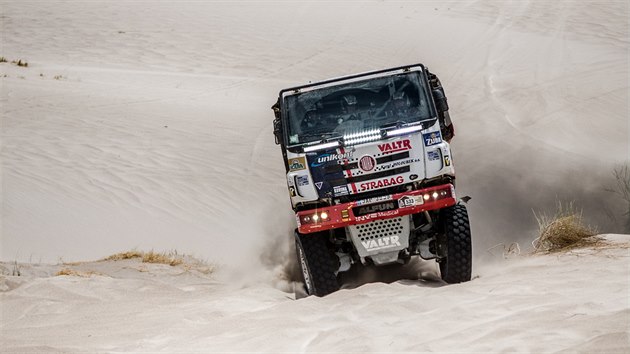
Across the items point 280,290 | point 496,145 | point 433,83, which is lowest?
point 280,290

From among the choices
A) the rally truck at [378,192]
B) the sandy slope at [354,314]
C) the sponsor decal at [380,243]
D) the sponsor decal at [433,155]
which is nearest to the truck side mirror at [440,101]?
the rally truck at [378,192]

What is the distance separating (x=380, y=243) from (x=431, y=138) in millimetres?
1101

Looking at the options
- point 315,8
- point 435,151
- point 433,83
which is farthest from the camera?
point 315,8

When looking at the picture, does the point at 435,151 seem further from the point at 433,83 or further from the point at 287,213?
the point at 287,213

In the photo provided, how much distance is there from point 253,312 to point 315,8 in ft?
91.5

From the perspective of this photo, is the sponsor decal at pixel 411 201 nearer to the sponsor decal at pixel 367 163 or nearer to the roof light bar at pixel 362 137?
the sponsor decal at pixel 367 163

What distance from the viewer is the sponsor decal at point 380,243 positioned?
753 centimetres

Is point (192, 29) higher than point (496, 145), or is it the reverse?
point (192, 29)

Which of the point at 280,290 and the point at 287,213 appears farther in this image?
the point at 287,213

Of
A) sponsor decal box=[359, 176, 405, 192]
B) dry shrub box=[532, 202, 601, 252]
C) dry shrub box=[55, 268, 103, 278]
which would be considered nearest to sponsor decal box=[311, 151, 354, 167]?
sponsor decal box=[359, 176, 405, 192]

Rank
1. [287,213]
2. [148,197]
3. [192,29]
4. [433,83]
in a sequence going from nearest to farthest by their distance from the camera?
[433,83] → [287,213] → [148,197] → [192,29]

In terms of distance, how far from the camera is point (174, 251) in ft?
38.3

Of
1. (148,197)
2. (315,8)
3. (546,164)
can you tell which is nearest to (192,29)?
(315,8)

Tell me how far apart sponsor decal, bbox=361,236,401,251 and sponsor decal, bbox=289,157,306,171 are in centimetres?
92
